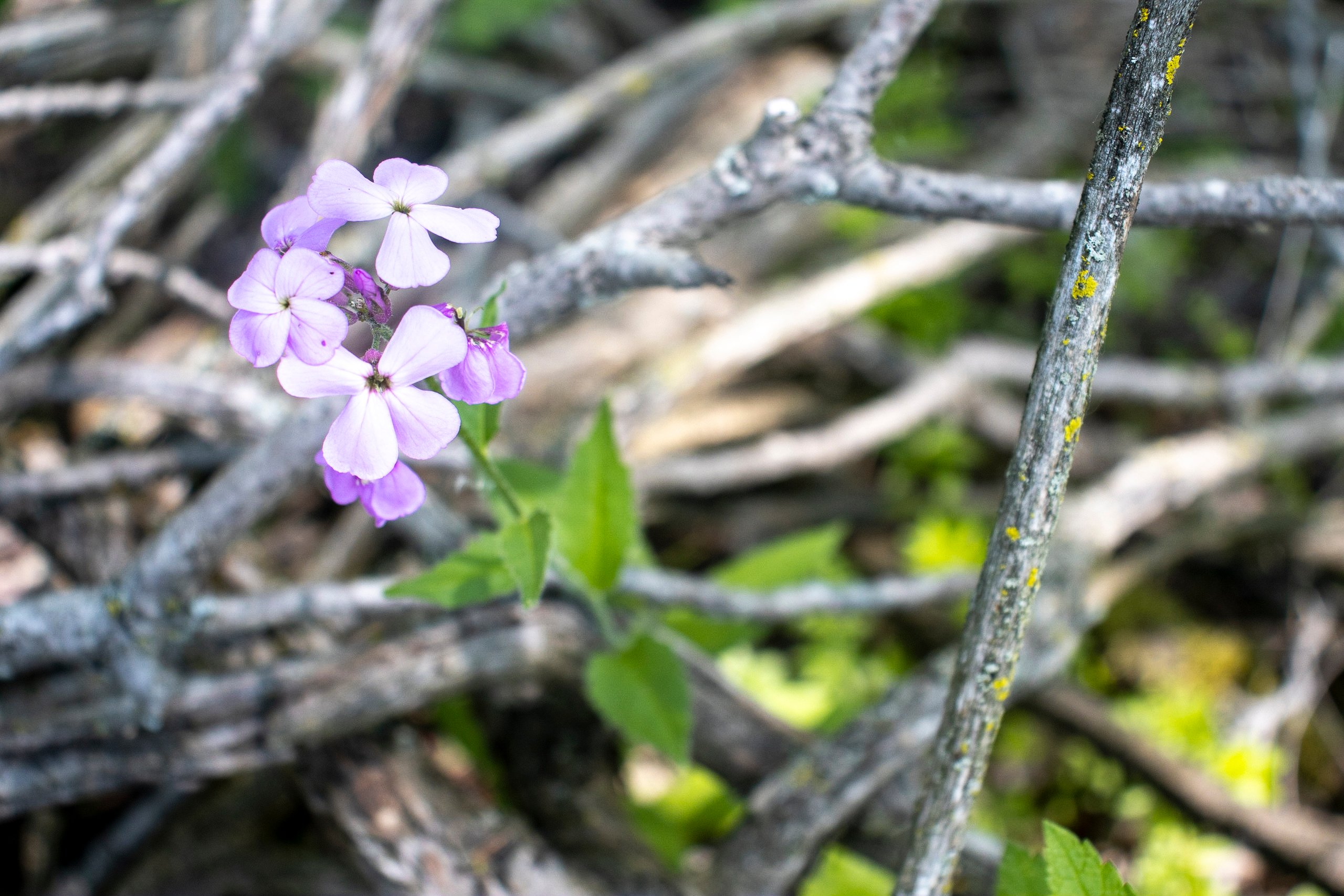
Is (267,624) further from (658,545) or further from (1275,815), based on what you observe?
(1275,815)

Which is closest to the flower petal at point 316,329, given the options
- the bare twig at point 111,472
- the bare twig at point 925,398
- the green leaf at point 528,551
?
the green leaf at point 528,551

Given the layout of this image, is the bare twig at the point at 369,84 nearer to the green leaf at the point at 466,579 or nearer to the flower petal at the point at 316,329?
the green leaf at the point at 466,579

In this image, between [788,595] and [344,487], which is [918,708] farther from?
[344,487]

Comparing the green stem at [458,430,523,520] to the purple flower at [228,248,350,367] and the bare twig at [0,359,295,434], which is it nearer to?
the purple flower at [228,248,350,367]

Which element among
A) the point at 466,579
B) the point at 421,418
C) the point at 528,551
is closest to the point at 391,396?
the point at 421,418

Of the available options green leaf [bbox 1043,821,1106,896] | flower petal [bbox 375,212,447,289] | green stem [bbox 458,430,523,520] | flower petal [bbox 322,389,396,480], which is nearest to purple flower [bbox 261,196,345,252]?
flower petal [bbox 375,212,447,289]

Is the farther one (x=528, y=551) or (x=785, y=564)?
(x=785, y=564)
